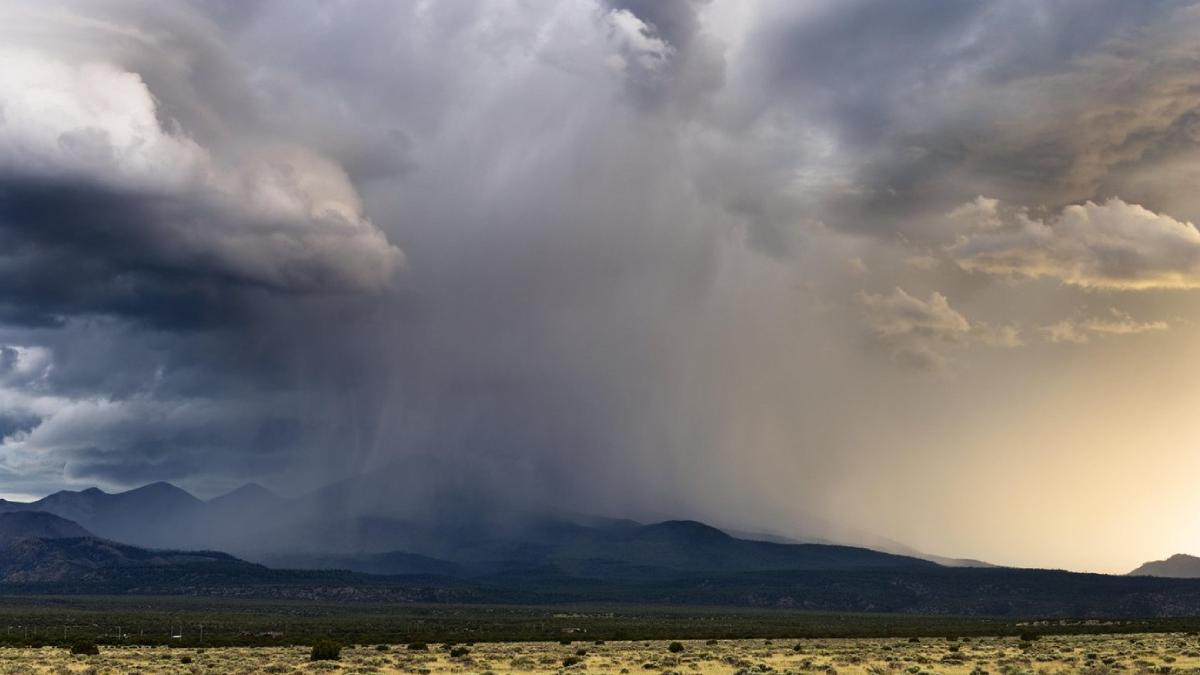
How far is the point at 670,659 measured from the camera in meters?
70.8

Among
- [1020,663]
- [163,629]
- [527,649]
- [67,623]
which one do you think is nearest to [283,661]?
[527,649]

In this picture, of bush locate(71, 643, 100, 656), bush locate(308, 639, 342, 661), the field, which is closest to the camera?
the field

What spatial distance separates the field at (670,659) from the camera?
202 ft

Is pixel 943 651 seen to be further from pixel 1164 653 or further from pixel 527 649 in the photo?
pixel 527 649

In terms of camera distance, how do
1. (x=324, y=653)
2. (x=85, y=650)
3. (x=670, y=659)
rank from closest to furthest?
(x=670, y=659) → (x=324, y=653) → (x=85, y=650)

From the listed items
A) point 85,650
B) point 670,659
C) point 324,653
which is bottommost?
point 85,650

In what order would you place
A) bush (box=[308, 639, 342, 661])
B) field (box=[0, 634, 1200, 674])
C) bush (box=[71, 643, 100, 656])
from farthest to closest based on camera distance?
bush (box=[71, 643, 100, 656])
bush (box=[308, 639, 342, 661])
field (box=[0, 634, 1200, 674])

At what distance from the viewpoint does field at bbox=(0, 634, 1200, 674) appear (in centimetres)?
6166

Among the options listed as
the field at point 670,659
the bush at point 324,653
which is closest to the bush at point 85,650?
the field at point 670,659

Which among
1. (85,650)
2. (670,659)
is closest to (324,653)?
(85,650)

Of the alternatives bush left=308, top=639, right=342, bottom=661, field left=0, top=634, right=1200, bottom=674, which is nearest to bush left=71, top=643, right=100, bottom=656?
field left=0, top=634, right=1200, bottom=674

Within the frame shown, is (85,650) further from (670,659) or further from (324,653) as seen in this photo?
(670,659)

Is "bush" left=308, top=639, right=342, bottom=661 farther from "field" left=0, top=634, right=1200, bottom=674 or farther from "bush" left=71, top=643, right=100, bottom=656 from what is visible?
"bush" left=71, top=643, right=100, bottom=656

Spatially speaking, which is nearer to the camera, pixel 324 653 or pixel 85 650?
pixel 324 653
